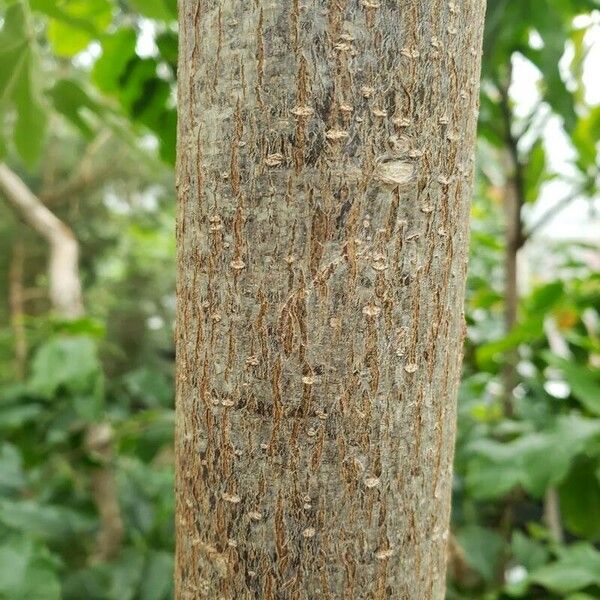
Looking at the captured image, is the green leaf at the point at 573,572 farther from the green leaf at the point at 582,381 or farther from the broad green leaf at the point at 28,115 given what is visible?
the broad green leaf at the point at 28,115

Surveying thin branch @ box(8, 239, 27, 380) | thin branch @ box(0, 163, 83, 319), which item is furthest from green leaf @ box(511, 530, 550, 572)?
thin branch @ box(8, 239, 27, 380)

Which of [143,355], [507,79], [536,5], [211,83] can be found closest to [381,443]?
[211,83]

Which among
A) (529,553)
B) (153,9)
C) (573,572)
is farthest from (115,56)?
(529,553)

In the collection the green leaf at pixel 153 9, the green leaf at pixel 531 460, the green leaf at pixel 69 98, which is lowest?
the green leaf at pixel 531 460

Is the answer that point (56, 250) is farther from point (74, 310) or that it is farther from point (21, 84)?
point (21, 84)

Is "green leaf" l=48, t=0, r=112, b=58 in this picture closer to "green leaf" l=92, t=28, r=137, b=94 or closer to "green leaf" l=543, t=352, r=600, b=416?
"green leaf" l=92, t=28, r=137, b=94

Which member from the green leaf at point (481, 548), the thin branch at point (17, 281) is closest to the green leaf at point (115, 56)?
the green leaf at point (481, 548)

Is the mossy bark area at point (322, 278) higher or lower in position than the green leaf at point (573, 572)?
higher

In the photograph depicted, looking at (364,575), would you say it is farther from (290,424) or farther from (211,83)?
(211,83)
